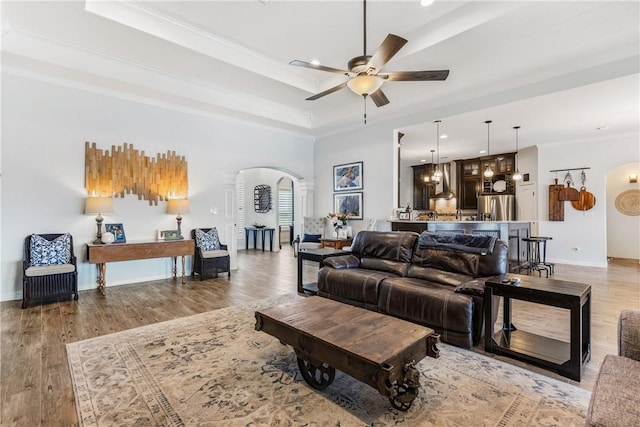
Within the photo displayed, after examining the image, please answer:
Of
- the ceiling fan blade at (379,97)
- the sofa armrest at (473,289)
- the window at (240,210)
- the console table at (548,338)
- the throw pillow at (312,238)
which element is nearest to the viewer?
the console table at (548,338)

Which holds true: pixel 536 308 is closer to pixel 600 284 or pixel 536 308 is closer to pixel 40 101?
pixel 600 284

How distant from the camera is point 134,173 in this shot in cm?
536

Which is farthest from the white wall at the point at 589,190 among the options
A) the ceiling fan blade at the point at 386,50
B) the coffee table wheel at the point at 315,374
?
the coffee table wheel at the point at 315,374

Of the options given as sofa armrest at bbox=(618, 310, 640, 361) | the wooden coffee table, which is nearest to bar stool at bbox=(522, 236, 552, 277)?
sofa armrest at bbox=(618, 310, 640, 361)

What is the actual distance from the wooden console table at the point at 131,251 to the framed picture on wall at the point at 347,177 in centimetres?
351

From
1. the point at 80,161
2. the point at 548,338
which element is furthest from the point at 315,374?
the point at 80,161

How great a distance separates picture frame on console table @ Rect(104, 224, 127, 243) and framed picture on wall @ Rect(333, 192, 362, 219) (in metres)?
4.34

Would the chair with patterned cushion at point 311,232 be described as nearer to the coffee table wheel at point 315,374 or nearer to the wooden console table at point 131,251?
the wooden console table at point 131,251

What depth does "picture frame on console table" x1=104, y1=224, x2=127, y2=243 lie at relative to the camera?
508 centimetres

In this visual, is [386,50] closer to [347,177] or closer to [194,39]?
[194,39]

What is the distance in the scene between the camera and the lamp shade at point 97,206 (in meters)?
4.75

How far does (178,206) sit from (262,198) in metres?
4.97

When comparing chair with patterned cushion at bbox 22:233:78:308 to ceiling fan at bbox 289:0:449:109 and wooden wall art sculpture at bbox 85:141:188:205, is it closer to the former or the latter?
wooden wall art sculpture at bbox 85:141:188:205

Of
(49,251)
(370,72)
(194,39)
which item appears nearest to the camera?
(370,72)
